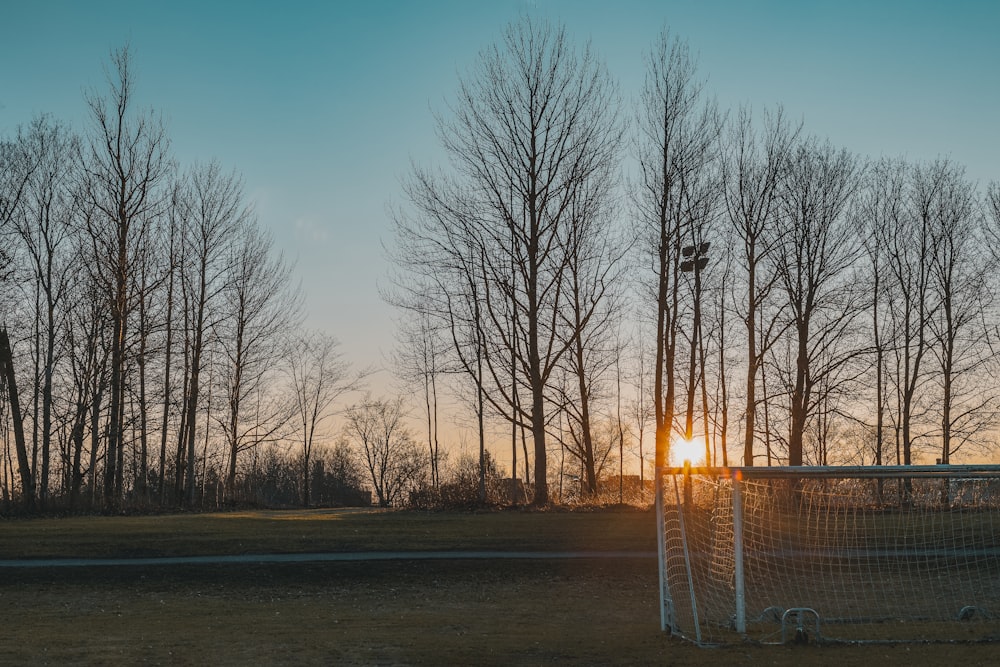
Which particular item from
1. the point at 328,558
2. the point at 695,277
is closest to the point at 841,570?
the point at 328,558

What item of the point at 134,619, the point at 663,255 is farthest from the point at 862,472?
the point at 663,255

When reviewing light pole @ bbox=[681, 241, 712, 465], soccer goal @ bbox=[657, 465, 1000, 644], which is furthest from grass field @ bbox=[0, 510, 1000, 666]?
light pole @ bbox=[681, 241, 712, 465]

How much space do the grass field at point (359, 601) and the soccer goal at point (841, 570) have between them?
0.73m

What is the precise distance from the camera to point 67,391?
107ft

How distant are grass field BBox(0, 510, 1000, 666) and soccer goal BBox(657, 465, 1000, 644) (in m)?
0.73

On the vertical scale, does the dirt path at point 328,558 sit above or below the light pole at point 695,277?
below

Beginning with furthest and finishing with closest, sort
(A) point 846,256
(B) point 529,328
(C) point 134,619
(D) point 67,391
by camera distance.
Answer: (D) point 67,391
(A) point 846,256
(B) point 529,328
(C) point 134,619

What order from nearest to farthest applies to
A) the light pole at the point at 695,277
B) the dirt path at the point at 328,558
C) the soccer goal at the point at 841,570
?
1. the soccer goal at the point at 841,570
2. the dirt path at the point at 328,558
3. the light pole at the point at 695,277

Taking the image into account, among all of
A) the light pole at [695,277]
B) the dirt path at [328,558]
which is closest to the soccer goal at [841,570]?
the dirt path at [328,558]

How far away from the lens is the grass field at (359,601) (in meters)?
9.46

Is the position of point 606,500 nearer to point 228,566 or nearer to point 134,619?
point 228,566

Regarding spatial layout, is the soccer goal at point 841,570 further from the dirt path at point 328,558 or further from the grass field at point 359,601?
the dirt path at point 328,558

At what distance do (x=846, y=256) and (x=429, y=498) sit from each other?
16161mm

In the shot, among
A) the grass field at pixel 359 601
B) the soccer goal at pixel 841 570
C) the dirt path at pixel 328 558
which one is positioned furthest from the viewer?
the dirt path at pixel 328 558
